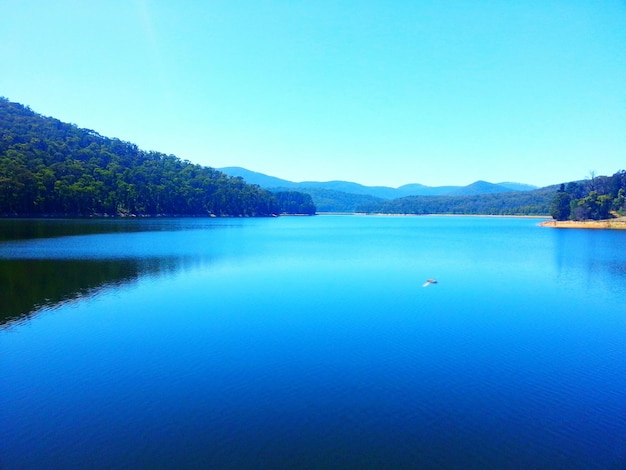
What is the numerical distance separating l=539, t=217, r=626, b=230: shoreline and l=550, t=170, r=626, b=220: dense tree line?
5.64 ft

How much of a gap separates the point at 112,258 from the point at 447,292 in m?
21.9

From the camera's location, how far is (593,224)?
7944cm

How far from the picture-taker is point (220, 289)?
802 inches

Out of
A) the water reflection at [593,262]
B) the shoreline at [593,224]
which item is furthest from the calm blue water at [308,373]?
the shoreline at [593,224]

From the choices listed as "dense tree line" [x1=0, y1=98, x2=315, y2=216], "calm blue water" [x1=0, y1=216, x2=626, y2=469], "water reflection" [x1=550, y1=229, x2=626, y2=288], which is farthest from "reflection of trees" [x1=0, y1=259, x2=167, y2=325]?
"dense tree line" [x1=0, y1=98, x2=315, y2=216]

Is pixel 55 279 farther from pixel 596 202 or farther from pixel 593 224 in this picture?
pixel 596 202

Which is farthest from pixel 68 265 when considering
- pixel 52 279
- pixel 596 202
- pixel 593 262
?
pixel 596 202

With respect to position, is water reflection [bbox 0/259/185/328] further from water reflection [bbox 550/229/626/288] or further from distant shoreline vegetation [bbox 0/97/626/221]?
distant shoreline vegetation [bbox 0/97/626/221]

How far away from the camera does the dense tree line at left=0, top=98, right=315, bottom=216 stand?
230ft

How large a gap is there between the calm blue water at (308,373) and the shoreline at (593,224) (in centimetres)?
6427

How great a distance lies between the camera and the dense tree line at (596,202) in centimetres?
8175

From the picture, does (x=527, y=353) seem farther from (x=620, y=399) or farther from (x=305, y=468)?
(x=305, y=468)

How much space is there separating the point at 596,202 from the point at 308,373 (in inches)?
3625

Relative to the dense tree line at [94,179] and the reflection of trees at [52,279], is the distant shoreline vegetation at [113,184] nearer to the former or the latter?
the dense tree line at [94,179]
